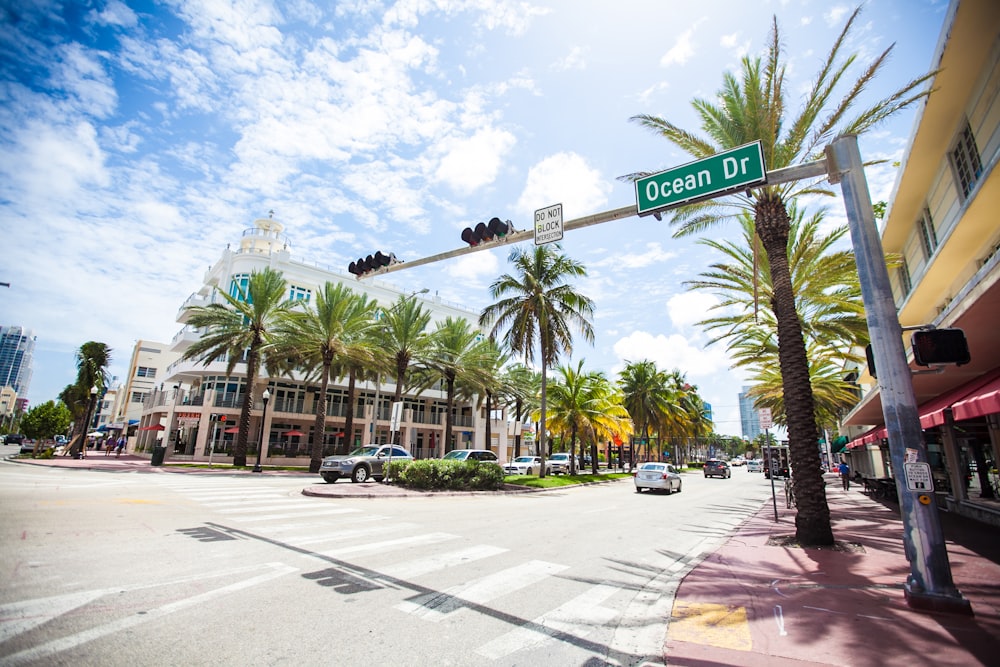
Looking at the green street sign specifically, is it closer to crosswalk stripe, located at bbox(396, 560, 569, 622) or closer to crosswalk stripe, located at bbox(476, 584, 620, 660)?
crosswalk stripe, located at bbox(476, 584, 620, 660)

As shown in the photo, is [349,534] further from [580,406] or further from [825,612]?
[580,406]

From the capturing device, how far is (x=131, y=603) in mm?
4688

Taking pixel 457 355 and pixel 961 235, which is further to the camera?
pixel 457 355

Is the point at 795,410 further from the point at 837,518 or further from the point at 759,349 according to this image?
the point at 759,349

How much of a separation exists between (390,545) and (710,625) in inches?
203

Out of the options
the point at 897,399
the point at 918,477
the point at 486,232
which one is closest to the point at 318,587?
the point at 486,232

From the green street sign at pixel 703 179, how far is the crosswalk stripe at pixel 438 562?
5761mm

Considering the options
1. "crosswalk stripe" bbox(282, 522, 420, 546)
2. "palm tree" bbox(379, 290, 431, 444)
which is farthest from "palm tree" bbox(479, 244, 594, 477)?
"crosswalk stripe" bbox(282, 522, 420, 546)

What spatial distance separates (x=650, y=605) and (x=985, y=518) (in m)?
13.1

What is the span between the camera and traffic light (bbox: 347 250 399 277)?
8.67 m

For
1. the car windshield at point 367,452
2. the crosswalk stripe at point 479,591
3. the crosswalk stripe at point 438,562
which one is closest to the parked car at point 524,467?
the car windshield at point 367,452

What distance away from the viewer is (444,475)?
1897 cm

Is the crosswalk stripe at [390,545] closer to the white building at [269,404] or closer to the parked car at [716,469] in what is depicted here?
the white building at [269,404]

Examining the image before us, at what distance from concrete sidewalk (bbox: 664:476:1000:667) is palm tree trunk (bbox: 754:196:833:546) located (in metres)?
0.72
